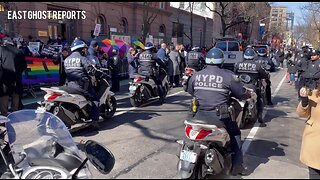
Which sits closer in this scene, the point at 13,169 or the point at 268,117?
the point at 13,169

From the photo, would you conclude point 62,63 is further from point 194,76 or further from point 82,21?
point 82,21

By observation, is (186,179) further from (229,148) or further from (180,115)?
(180,115)

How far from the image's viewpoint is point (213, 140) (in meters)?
4.06

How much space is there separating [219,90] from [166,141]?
88.2 inches

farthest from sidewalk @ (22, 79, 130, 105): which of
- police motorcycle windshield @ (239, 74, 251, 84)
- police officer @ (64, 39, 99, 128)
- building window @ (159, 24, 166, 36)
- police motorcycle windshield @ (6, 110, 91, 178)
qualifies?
building window @ (159, 24, 166, 36)

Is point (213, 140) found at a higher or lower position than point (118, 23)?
lower

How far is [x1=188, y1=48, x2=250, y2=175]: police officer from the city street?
0.45m

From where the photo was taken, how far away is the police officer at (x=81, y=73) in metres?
6.61

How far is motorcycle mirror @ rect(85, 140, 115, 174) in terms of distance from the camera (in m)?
3.14

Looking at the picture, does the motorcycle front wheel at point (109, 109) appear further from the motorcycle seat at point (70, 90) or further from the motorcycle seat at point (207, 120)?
the motorcycle seat at point (207, 120)

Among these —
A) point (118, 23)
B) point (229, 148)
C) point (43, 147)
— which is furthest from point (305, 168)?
point (118, 23)

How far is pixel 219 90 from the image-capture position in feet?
14.0

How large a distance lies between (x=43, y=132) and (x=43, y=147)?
166 millimetres

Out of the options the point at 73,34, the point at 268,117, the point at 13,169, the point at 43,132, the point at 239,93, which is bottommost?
the point at 268,117
